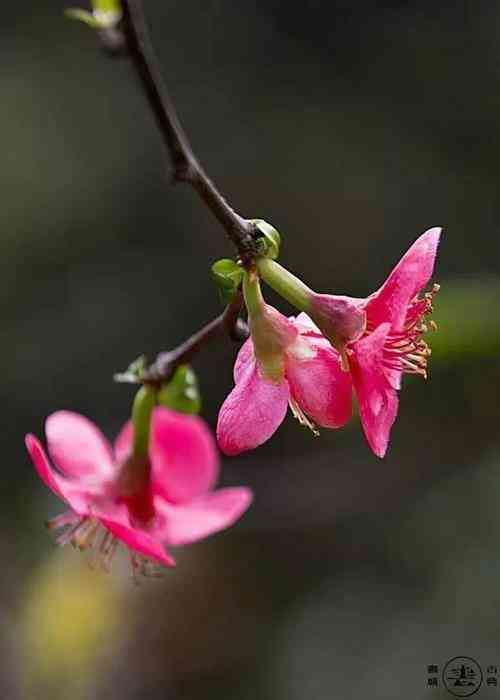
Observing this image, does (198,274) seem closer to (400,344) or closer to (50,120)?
(50,120)

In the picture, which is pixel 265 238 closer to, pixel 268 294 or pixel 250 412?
pixel 250 412

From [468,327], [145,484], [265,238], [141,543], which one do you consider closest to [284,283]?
[265,238]

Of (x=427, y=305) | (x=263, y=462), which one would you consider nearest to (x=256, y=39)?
(x=263, y=462)

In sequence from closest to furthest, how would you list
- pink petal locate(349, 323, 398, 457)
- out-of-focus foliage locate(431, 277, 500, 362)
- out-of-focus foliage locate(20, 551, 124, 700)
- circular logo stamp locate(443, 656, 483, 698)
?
1. pink petal locate(349, 323, 398, 457)
2. out-of-focus foliage locate(431, 277, 500, 362)
3. circular logo stamp locate(443, 656, 483, 698)
4. out-of-focus foliage locate(20, 551, 124, 700)

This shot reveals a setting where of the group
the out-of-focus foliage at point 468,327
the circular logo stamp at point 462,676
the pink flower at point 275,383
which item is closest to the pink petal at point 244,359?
the pink flower at point 275,383

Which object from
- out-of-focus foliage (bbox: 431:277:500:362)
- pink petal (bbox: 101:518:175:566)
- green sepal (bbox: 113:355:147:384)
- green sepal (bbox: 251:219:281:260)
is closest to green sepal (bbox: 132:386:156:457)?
green sepal (bbox: 113:355:147:384)

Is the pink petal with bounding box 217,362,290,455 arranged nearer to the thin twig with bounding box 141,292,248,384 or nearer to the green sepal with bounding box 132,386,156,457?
the thin twig with bounding box 141,292,248,384
